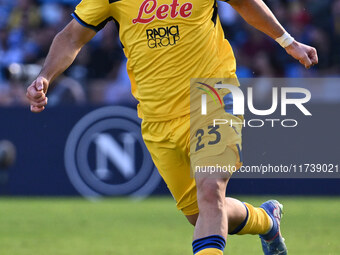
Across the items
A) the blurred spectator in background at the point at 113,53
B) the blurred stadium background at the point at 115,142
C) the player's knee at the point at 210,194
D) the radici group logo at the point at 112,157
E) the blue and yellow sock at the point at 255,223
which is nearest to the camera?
the player's knee at the point at 210,194

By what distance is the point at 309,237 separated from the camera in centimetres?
838

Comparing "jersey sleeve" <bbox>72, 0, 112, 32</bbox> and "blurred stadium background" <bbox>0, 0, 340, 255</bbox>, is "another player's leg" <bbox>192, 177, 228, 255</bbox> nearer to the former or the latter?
"jersey sleeve" <bbox>72, 0, 112, 32</bbox>

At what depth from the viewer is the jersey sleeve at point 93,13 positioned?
566 cm

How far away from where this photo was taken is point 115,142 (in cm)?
1218

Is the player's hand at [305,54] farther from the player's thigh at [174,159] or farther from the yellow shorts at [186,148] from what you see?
the player's thigh at [174,159]

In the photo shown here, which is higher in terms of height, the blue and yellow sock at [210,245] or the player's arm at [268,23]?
the player's arm at [268,23]

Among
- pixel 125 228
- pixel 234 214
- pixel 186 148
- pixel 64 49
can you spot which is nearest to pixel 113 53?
pixel 125 228

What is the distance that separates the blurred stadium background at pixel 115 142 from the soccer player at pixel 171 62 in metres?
3.94

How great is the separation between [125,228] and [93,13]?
13.6 ft

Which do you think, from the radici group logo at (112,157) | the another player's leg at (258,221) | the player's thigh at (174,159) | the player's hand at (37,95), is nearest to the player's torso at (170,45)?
the player's thigh at (174,159)

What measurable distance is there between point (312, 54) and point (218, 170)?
46.9 inches

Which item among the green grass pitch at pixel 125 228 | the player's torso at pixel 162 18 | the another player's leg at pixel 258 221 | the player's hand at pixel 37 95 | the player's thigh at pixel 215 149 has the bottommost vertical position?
the green grass pitch at pixel 125 228

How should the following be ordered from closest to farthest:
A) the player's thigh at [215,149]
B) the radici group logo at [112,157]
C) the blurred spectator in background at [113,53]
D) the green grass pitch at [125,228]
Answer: the player's thigh at [215,149]
the green grass pitch at [125,228]
the radici group logo at [112,157]
the blurred spectator in background at [113,53]

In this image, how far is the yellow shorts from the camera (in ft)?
17.7
